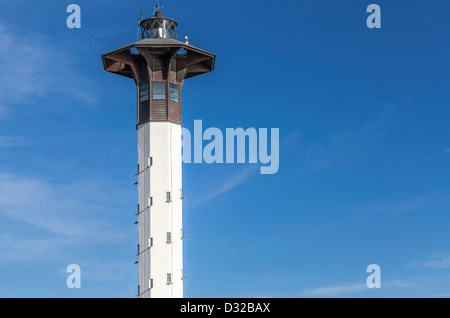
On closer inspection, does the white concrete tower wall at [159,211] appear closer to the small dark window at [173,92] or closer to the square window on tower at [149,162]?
the square window on tower at [149,162]

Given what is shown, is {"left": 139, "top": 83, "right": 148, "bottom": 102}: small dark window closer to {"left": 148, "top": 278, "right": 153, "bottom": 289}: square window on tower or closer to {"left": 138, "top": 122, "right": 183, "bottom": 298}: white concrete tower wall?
{"left": 138, "top": 122, "right": 183, "bottom": 298}: white concrete tower wall

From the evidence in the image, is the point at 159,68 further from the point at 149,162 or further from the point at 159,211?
the point at 159,211

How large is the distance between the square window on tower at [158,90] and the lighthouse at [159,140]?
12 centimetres

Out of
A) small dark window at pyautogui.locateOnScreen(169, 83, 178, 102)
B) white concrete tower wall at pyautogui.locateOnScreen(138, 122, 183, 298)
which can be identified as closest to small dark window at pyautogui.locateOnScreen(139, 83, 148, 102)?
small dark window at pyautogui.locateOnScreen(169, 83, 178, 102)

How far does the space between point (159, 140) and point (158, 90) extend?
6.91 metres

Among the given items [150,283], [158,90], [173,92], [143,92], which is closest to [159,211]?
[150,283]

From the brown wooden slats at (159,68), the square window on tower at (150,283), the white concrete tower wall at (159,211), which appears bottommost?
the square window on tower at (150,283)

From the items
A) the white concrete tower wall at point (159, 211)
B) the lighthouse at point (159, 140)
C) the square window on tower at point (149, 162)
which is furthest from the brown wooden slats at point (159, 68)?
the square window on tower at point (149, 162)

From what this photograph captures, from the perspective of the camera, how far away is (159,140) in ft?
332

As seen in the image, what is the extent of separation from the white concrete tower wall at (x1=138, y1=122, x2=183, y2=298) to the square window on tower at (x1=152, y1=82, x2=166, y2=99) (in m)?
3.78

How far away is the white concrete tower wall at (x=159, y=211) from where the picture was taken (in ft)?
318
